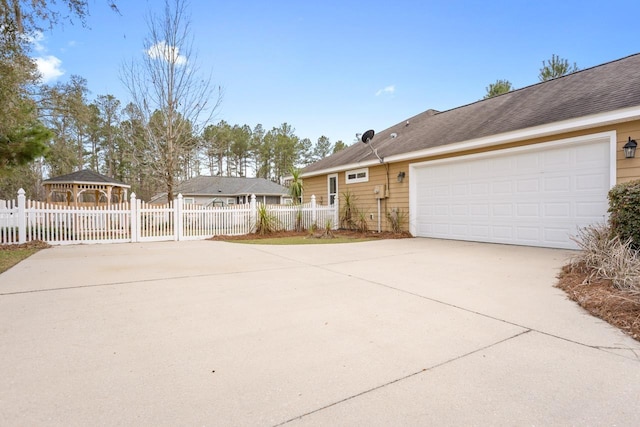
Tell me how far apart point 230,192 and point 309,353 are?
2876 cm

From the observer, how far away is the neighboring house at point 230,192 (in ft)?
94.5

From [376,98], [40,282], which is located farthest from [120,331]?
[376,98]

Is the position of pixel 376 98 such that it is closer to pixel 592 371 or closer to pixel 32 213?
pixel 32 213

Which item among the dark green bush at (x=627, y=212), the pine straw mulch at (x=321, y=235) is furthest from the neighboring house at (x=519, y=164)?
the dark green bush at (x=627, y=212)

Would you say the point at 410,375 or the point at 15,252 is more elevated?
the point at 15,252

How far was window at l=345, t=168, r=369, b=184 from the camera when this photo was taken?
1225 cm

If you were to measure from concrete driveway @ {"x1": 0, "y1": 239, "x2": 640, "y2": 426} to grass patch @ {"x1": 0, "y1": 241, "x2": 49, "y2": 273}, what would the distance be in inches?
79.4

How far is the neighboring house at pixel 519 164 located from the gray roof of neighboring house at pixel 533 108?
0.13 ft

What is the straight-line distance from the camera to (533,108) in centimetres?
823

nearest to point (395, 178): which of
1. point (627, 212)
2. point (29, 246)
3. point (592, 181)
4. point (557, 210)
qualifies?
point (557, 210)

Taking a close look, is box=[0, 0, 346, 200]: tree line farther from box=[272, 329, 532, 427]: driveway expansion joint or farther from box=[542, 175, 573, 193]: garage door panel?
box=[542, 175, 573, 193]: garage door panel

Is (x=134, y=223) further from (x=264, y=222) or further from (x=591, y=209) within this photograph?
(x=591, y=209)

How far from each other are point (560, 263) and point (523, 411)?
16.1 ft

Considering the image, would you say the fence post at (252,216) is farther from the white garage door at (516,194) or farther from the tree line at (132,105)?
the white garage door at (516,194)
